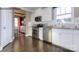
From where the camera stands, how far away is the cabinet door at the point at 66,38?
4.57 ft

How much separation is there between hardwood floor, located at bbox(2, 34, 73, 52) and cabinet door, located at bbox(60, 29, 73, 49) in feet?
0.23

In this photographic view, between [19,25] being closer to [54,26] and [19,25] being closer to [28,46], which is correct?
[28,46]

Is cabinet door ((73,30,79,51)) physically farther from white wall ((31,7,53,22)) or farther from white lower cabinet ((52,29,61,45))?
white wall ((31,7,53,22))

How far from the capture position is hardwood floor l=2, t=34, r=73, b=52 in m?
1.35

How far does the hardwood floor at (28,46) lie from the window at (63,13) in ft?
1.43

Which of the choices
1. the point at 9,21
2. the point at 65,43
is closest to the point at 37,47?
the point at 65,43

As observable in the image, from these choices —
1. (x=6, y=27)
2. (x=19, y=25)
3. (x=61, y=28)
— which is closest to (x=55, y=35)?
(x=61, y=28)

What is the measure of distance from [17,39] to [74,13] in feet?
2.91

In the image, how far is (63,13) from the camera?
1407mm

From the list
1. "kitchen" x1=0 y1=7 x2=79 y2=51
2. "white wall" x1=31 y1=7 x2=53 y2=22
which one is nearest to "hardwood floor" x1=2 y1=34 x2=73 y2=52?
"kitchen" x1=0 y1=7 x2=79 y2=51

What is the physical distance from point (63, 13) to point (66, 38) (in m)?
0.36
